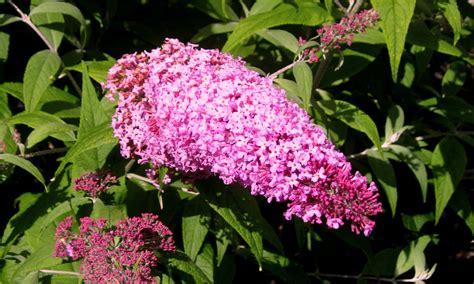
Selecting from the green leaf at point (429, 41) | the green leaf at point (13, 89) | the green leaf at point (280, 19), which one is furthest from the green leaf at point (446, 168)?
the green leaf at point (13, 89)

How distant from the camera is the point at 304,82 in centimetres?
297

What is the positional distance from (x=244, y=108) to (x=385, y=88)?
231 centimetres

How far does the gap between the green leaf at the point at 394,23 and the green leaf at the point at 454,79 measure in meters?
1.83

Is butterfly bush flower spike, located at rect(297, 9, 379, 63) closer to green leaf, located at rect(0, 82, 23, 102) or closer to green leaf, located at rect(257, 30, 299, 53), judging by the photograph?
green leaf, located at rect(257, 30, 299, 53)

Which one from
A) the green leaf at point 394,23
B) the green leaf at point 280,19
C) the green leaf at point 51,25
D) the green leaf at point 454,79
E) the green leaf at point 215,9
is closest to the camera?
the green leaf at point 394,23

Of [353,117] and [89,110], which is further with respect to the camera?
[353,117]

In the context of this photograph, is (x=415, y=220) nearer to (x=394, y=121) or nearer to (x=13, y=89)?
(x=394, y=121)

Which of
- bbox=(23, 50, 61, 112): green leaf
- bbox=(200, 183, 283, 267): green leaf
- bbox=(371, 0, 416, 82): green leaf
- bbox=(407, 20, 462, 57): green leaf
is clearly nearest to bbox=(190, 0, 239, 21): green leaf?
bbox=(23, 50, 61, 112): green leaf

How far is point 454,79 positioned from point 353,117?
1.42 m

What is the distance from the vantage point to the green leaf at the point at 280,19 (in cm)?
313

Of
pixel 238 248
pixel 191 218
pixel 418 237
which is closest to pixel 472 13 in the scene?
pixel 418 237

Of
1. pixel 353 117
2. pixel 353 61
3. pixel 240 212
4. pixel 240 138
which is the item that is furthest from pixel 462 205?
pixel 240 138

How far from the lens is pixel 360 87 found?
460 cm

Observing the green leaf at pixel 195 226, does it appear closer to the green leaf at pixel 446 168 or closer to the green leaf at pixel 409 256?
the green leaf at pixel 446 168
